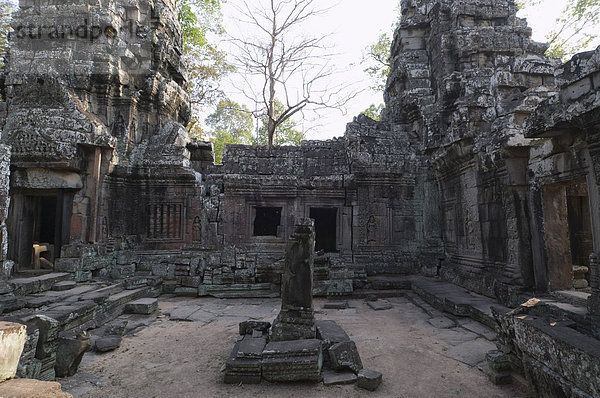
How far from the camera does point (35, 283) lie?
5.93 m

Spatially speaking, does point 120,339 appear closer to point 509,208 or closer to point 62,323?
point 62,323

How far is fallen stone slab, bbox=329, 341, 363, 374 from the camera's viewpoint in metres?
3.63

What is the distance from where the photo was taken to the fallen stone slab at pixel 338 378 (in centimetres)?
345

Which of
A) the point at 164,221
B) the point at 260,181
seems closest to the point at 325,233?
the point at 260,181

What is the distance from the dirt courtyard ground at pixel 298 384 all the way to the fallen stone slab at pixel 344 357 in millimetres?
263

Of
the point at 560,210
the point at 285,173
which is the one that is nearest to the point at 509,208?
the point at 560,210

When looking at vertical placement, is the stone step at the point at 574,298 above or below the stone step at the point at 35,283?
above

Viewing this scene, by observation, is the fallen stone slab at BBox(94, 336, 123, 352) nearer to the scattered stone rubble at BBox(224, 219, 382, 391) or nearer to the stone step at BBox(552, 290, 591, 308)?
the scattered stone rubble at BBox(224, 219, 382, 391)

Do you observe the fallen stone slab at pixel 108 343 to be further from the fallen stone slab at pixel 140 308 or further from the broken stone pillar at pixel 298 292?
the broken stone pillar at pixel 298 292

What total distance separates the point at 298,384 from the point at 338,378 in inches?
17.1

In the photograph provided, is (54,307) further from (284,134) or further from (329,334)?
(284,134)

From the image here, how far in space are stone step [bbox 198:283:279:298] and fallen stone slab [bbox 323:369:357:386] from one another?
4213 mm

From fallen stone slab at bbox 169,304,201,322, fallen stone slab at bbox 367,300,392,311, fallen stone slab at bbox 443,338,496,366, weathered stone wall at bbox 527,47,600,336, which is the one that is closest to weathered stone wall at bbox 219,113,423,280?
fallen stone slab at bbox 367,300,392,311

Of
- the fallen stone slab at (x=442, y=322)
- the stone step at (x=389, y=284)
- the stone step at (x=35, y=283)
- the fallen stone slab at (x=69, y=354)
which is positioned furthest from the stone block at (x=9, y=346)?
the stone step at (x=389, y=284)
